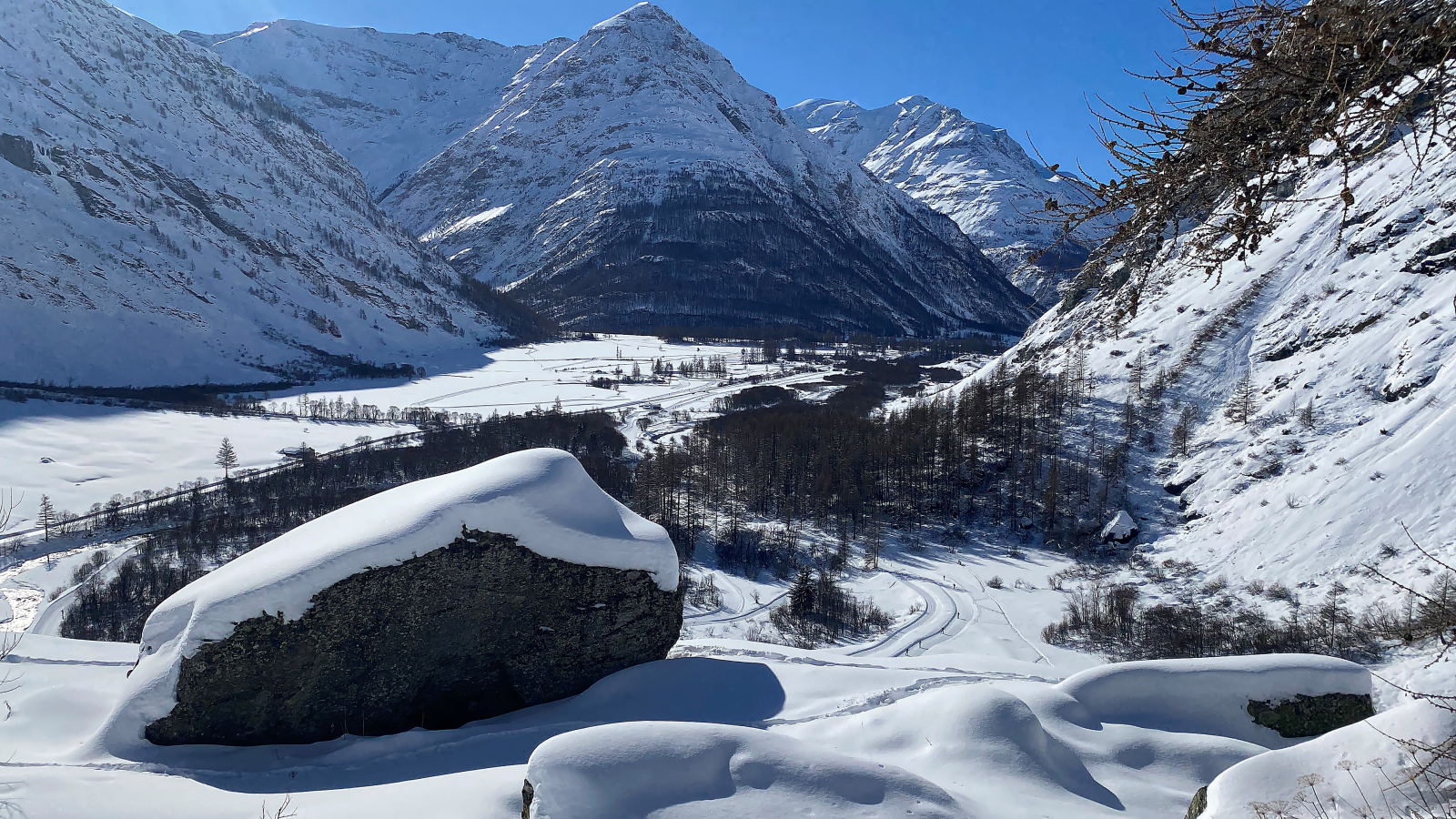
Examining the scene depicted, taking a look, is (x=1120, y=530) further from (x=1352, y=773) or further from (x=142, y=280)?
(x=142, y=280)

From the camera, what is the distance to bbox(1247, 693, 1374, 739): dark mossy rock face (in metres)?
10.2

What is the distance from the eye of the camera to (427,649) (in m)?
11.3

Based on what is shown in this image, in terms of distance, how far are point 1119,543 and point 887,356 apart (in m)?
146

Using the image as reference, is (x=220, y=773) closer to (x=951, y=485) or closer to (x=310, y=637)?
(x=310, y=637)

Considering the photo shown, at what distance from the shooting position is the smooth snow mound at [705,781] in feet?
21.3

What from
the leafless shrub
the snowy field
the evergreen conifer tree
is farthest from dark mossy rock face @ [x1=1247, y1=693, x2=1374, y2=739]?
the evergreen conifer tree

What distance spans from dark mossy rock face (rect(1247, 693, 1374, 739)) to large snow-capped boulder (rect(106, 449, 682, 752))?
30.4 feet

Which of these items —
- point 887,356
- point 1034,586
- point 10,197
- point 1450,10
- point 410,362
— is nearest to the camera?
point 1450,10

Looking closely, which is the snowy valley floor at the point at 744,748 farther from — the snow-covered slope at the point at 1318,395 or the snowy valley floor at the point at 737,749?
the snow-covered slope at the point at 1318,395

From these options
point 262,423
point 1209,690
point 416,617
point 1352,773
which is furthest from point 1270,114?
point 262,423

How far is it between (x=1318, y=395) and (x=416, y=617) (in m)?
55.8

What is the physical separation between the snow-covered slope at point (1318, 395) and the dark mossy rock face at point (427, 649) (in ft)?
76.9

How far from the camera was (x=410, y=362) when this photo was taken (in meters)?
169

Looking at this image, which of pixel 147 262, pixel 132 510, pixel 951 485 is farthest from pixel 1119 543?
pixel 147 262
